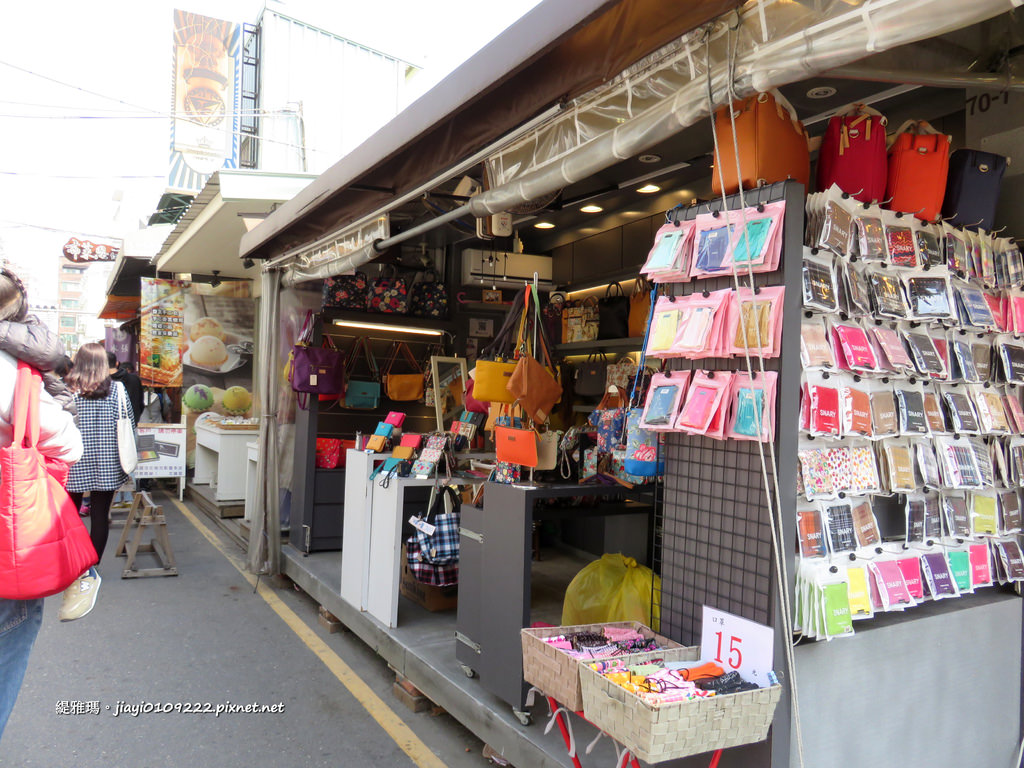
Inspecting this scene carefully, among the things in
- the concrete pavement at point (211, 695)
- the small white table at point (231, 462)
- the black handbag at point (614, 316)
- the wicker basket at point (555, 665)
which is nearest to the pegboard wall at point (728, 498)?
the wicker basket at point (555, 665)

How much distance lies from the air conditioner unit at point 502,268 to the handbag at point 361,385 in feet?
4.06

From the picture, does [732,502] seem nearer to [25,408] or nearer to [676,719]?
[676,719]

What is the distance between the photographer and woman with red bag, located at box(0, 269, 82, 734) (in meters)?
2.35

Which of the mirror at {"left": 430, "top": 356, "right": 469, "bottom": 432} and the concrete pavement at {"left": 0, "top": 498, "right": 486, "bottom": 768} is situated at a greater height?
the mirror at {"left": 430, "top": 356, "right": 469, "bottom": 432}

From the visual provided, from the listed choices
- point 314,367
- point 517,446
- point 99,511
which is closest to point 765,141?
point 517,446

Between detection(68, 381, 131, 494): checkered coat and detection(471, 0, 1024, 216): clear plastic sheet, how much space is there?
3980mm

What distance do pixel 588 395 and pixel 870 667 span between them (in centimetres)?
426

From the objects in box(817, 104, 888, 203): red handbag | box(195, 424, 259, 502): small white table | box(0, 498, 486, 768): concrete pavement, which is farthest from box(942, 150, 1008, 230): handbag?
box(195, 424, 259, 502): small white table

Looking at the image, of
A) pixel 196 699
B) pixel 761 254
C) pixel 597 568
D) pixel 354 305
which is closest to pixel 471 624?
pixel 597 568

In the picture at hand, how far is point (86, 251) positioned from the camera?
18.7 m

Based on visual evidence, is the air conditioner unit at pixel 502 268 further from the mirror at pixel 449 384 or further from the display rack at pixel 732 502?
the display rack at pixel 732 502

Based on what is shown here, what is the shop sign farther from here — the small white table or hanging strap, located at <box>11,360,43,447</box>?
hanging strap, located at <box>11,360,43,447</box>

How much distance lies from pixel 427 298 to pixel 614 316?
203 cm

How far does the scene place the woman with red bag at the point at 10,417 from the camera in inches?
92.7
